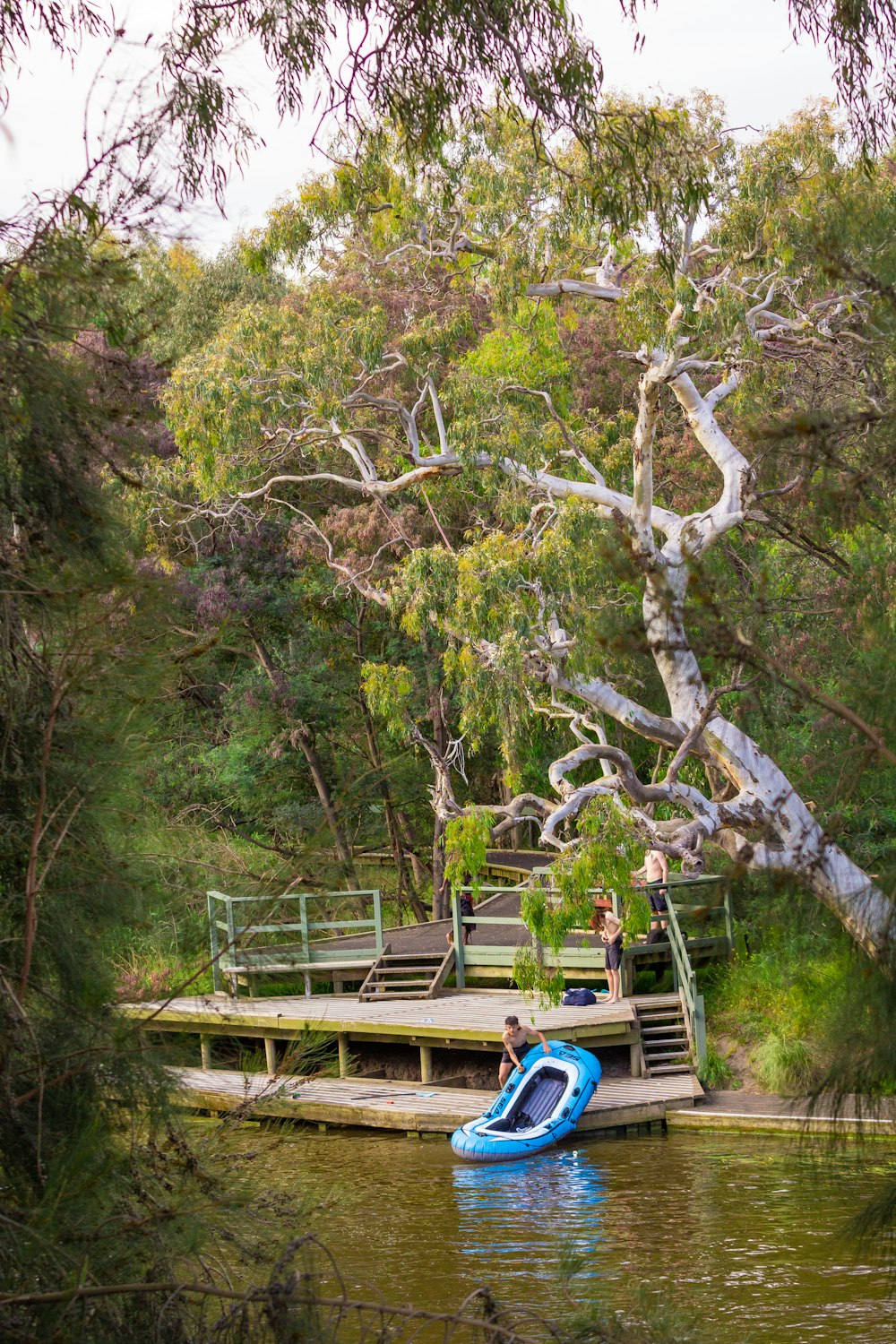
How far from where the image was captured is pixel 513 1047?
13672 mm

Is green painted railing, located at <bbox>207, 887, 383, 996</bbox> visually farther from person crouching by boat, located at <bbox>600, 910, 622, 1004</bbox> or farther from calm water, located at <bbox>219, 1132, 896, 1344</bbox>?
person crouching by boat, located at <bbox>600, 910, 622, 1004</bbox>

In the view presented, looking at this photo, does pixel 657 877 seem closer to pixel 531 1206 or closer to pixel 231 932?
pixel 531 1206

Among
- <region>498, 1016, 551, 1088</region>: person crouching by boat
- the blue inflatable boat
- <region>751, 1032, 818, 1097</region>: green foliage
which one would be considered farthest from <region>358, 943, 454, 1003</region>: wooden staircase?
<region>751, 1032, 818, 1097</region>: green foliage

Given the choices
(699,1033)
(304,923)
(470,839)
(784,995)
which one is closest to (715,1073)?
(699,1033)

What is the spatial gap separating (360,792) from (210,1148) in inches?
61.4

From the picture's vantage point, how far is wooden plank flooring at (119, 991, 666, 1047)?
14.5 meters

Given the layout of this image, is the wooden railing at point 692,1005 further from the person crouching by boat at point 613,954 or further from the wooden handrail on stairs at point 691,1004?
the person crouching by boat at point 613,954

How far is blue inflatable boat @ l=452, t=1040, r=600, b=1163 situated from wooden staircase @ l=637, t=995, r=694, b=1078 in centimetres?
151

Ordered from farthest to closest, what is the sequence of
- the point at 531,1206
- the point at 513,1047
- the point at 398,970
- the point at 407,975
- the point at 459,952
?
1. the point at 407,975
2. the point at 398,970
3. the point at 459,952
4. the point at 513,1047
5. the point at 531,1206

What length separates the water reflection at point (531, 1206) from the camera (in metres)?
10.1

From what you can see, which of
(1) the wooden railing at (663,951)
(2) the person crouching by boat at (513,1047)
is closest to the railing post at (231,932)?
(2) the person crouching by boat at (513,1047)

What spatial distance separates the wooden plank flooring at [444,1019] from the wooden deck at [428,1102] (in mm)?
532

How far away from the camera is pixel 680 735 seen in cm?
1499

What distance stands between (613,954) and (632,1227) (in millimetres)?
5022
